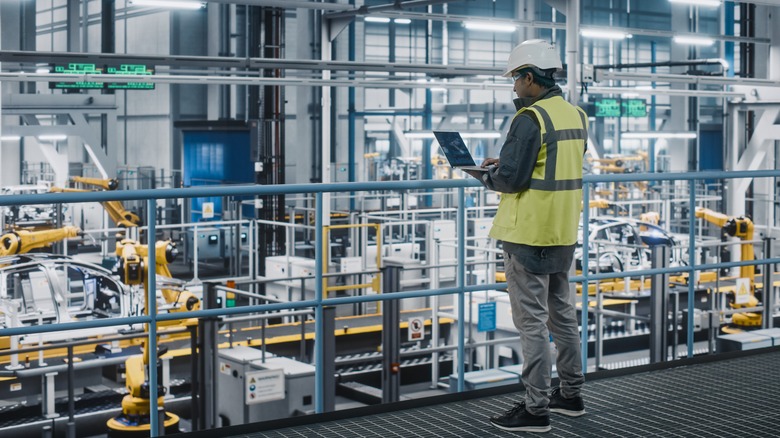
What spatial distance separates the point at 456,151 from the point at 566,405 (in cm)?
139

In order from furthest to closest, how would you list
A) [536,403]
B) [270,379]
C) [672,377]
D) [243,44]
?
1. [243,44]
2. [270,379]
3. [672,377]
4. [536,403]

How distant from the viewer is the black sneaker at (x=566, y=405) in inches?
184

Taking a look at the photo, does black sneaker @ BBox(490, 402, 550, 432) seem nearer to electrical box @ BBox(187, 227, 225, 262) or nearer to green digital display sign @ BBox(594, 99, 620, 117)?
electrical box @ BBox(187, 227, 225, 262)

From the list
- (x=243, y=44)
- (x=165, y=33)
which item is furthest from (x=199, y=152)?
(x=165, y=33)

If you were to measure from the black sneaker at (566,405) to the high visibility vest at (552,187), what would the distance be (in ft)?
2.96

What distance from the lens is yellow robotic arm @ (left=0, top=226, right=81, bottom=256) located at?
41.2 feet

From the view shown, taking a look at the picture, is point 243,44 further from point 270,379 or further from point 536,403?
point 536,403

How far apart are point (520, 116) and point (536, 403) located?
1.30m

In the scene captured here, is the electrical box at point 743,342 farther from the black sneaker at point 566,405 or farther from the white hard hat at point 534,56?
the white hard hat at point 534,56

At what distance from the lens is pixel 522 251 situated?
4172mm

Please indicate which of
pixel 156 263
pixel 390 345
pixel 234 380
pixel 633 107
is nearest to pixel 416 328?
pixel 390 345

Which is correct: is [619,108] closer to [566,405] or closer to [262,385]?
[262,385]

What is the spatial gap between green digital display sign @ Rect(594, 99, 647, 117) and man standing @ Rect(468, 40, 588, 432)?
1974cm

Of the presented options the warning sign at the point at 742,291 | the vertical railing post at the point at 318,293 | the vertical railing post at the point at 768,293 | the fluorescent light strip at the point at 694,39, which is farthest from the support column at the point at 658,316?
the fluorescent light strip at the point at 694,39
